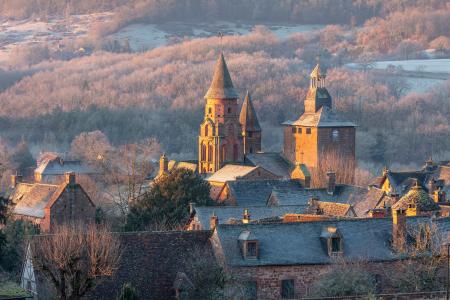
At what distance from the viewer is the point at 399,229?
2372 inches

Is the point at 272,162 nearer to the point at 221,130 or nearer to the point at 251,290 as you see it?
the point at 221,130

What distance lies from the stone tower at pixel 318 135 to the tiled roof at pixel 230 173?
957 centimetres

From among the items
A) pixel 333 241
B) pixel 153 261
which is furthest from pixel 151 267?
pixel 333 241

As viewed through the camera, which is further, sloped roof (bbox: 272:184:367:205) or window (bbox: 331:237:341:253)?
sloped roof (bbox: 272:184:367:205)

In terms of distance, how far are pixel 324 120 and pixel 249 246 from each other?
6309 cm

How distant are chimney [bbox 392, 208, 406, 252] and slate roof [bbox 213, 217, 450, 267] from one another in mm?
270

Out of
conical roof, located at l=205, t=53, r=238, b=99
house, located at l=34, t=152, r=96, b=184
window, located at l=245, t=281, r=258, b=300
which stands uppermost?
conical roof, located at l=205, t=53, r=238, b=99

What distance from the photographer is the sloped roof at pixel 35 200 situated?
86000 millimetres

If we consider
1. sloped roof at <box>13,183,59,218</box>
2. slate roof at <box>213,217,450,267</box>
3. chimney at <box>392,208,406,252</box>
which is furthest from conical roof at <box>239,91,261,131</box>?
chimney at <box>392,208,406,252</box>

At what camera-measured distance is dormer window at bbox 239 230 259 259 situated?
57.2m

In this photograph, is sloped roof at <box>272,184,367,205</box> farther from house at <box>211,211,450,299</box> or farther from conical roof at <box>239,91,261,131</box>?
conical roof at <box>239,91,261,131</box>

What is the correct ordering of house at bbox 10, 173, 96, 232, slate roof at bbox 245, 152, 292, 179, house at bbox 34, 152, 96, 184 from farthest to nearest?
house at bbox 34, 152, 96, 184, slate roof at bbox 245, 152, 292, 179, house at bbox 10, 173, 96, 232

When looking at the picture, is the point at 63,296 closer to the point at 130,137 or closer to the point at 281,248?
the point at 281,248

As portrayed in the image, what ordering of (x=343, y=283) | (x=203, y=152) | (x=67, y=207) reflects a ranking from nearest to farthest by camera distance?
1. (x=343, y=283)
2. (x=67, y=207)
3. (x=203, y=152)
